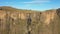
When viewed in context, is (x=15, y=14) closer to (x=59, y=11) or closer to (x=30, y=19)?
(x=30, y=19)

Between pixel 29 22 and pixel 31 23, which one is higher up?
pixel 29 22

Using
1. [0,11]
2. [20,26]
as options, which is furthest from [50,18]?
[0,11]

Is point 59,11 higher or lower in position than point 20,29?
higher

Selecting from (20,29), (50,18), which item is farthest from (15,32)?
(50,18)

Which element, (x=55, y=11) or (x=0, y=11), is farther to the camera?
(x=55, y=11)
